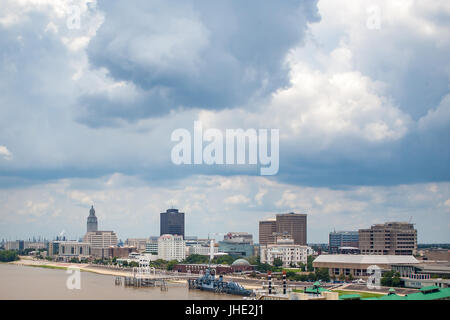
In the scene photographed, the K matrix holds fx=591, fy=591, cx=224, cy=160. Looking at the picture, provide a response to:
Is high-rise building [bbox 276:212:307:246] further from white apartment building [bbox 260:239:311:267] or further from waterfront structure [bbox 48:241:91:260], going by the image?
waterfront structure [bbox 48:241:91:260]

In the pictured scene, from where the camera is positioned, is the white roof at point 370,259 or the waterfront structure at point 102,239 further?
the waterfront structure at point 102,239

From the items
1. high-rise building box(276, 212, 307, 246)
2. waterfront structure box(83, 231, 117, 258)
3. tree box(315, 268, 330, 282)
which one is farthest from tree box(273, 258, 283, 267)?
waterfront structure box(83, 231, 117, 258)

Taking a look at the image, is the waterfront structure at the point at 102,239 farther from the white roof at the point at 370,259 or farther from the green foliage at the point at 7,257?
the white roof at the point at 370,259

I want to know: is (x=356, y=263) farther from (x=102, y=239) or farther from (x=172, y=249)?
(x=102, y=239)

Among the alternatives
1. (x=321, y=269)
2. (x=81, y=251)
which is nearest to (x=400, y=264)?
(x=321, y=269)

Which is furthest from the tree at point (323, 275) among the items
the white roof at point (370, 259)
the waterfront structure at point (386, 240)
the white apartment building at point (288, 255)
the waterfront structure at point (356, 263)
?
the white apartment building at point (288, 255)

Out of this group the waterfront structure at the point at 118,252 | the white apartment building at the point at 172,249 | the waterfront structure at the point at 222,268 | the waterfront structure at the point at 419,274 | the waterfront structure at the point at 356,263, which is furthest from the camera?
the waterfront structure at the point at 118,252
